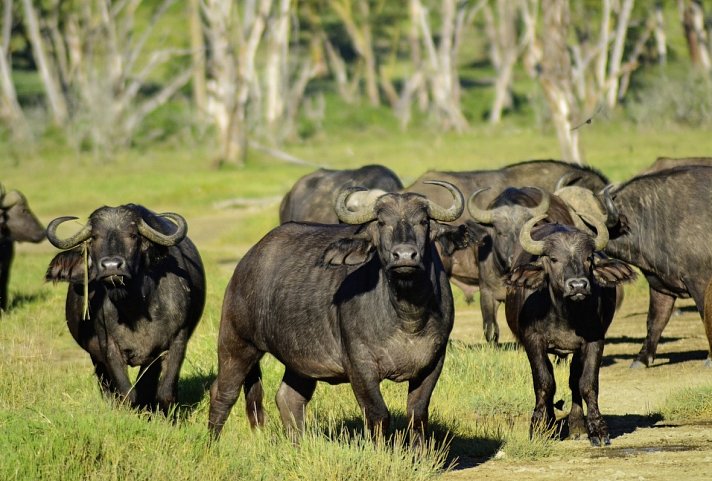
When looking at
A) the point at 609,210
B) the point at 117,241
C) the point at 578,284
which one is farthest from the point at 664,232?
the point at 117,241

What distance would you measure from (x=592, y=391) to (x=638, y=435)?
1.66ft

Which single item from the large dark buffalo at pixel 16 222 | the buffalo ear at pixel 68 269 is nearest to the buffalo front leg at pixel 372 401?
→ the buffalo ear at pixel 68 269

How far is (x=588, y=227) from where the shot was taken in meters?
11.3

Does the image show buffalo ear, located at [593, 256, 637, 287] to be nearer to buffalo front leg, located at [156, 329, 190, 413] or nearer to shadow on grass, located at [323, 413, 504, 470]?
shadow on grass, located at [323, 413, 504, 470]

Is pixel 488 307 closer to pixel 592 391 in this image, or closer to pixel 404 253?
pixel 592 391

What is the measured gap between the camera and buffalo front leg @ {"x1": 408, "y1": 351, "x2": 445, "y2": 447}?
7.41m

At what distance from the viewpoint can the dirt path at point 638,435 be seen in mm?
7395

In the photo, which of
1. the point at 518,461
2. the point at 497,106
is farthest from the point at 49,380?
the point at 497,106

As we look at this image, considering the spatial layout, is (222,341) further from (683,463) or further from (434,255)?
(683,463)

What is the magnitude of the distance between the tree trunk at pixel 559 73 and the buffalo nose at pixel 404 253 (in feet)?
53.4

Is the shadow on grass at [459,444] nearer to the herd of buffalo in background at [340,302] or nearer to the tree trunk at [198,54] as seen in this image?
Result: the herd of buffalo in background at [340,302]

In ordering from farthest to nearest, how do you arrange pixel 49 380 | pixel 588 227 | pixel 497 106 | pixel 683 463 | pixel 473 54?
pixel 473 54, pixel 497 106, pixel 588 227, pixel 49 380, pixel 683 463

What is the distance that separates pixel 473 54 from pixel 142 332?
7847cm

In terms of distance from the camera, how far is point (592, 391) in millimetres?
8352
